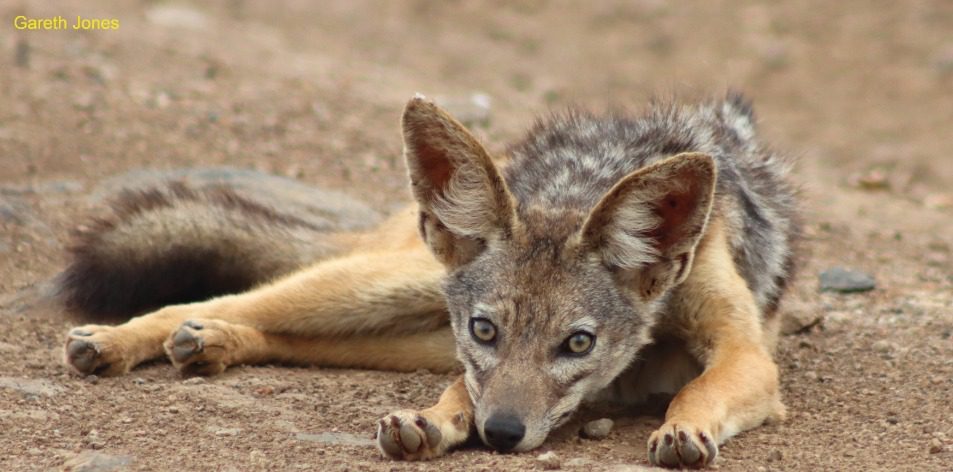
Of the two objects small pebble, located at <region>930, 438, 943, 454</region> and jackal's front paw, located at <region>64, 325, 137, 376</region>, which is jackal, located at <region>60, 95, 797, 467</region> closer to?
jackal's front paw, located at <region>64, 325, 137, 376</region>

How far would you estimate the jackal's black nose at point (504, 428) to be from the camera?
17.3 ft

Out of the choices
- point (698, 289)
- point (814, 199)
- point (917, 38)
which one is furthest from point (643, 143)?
point (917, 38)

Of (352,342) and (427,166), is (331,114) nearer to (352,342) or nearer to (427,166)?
(352,342)

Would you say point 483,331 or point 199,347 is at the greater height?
point 483,331

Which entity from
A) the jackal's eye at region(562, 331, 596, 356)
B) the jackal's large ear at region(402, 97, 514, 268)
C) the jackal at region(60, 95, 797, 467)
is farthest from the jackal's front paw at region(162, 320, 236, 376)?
the jackal's eye at region(562, 331, 596, 356)

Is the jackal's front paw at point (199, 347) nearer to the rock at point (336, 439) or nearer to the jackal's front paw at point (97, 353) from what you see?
the jackal's front paw at point (97, 353)

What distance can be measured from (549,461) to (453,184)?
1396 millimetres

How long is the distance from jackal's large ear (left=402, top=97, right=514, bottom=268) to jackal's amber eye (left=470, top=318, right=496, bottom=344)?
43 centimetres

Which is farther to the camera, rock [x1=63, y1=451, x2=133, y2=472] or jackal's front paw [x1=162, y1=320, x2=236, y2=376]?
jackal's front paw [x1=162, y1=320, x2=236, y2=376]

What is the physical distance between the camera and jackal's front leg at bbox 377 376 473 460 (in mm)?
5293

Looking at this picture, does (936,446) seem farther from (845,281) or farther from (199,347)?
(199,347)

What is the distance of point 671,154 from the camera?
22.5 feet

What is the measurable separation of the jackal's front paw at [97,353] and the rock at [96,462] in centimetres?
135

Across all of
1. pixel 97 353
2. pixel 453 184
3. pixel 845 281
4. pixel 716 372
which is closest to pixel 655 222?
pixel 716 372
